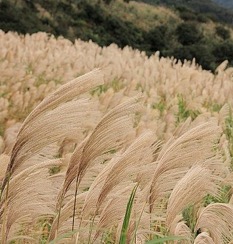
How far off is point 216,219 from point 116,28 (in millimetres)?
32796

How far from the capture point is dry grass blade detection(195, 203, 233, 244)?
94.3 inches

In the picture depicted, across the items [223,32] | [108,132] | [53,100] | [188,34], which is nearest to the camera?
[53,100]

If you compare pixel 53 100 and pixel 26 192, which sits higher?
pixel 53 100

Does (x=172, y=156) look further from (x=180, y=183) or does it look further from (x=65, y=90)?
(x=65, y=90)

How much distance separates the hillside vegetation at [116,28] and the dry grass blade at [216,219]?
20.0 meters

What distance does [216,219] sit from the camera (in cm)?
246

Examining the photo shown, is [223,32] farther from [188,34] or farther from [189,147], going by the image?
[189,147]

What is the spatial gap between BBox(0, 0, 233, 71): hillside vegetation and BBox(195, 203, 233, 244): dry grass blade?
1999cm

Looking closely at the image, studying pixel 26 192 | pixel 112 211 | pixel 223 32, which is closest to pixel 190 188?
pixel 112 211

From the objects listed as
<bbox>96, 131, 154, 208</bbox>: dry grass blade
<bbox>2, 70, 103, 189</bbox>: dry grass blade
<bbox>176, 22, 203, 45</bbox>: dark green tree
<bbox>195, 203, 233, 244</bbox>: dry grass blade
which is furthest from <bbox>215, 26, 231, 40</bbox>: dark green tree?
<bbox>2, 70, 103, 189</bbox>: dry grass blade

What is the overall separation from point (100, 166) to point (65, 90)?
73 cm

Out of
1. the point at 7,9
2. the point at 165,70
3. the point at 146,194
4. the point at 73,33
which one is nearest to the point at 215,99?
the point at 165,70

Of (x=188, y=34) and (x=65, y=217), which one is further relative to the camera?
(x=188, y=34)

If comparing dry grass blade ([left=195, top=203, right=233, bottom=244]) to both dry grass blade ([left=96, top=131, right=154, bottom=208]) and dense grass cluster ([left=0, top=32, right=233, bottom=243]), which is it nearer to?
dense grass cluster ([left=0, top=32, right=233, bottom=243])
